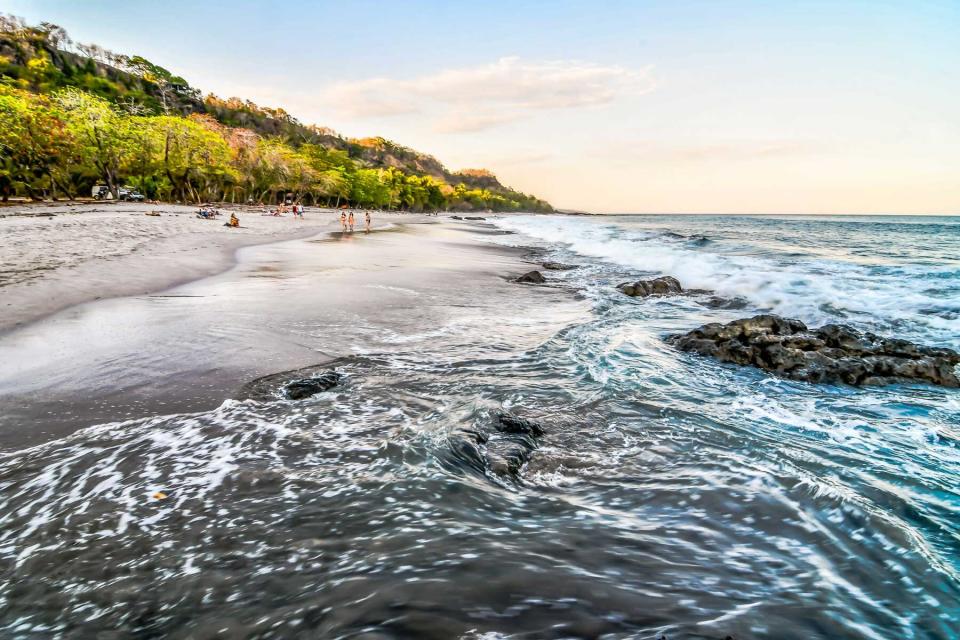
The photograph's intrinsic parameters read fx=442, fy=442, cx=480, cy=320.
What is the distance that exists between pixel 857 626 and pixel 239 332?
7.72m

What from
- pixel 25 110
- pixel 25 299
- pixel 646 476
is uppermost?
pixel 25 110

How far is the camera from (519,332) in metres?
8.33

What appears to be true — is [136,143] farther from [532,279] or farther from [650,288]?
[650,288]

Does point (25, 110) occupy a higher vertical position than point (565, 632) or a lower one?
higher

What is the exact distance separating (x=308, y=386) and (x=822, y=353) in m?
7.46

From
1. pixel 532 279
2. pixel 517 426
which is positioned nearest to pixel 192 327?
pixel 517 426

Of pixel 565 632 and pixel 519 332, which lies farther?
pixel 519 332

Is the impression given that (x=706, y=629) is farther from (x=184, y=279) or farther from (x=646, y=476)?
(x=184, y=279)

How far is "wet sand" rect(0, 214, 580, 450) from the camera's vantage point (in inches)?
183

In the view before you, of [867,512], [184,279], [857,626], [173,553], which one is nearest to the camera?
[857,626]

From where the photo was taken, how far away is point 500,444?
4.02 metres

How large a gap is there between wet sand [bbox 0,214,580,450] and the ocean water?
2.61 feet

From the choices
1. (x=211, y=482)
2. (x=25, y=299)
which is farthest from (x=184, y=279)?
(x=211, y=482)

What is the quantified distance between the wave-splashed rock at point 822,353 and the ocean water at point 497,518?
57 centimetres
